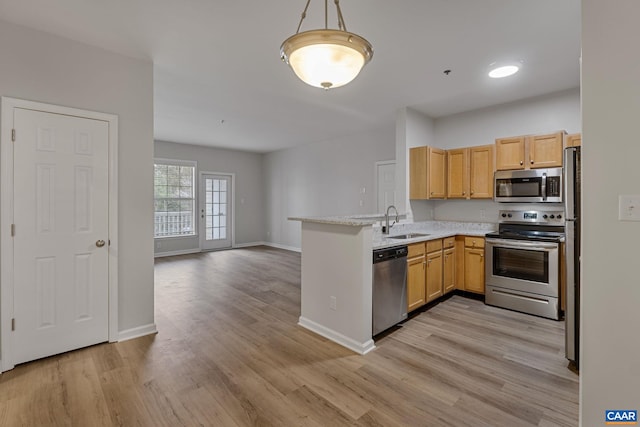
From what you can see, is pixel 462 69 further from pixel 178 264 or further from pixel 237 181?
pixel 237 181

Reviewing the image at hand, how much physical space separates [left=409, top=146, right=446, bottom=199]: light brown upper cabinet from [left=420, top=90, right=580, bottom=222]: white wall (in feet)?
1.04

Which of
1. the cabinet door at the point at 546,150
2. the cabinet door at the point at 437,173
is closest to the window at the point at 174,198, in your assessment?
the cabinet door at the point at 437,173

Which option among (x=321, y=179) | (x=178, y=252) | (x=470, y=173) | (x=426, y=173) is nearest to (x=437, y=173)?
(x=426, y=173)

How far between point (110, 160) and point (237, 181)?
581cm

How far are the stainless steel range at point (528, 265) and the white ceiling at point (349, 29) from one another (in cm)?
175

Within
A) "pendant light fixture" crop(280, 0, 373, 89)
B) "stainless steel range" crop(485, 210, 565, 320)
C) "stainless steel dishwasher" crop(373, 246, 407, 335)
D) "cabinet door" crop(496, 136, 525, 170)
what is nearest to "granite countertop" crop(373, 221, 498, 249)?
"stainless steel range" crop(485, 210, 565, 320)

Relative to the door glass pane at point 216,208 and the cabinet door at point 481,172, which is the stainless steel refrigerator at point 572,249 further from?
the door glass pane at point 216,208

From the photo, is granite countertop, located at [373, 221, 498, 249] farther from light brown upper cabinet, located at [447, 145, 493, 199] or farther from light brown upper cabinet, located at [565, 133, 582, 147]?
→ light brown upper cabinet, located at [565, 133, 582, 147]

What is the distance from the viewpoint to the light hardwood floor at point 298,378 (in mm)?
1875

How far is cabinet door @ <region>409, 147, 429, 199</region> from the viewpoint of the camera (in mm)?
4398

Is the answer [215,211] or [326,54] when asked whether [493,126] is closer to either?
[326,54]

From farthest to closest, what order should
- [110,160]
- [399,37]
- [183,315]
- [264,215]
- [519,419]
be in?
[264,215]
[183,315]
[110,160]
[399,37]
[519,419]

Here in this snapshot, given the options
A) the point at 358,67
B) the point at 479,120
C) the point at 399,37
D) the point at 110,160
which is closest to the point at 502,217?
the point at 479,120

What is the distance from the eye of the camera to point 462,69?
3248 millimetres
